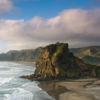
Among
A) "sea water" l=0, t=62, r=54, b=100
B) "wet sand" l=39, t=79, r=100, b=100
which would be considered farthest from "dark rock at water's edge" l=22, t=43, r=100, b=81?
"wet sand" l=39, t=79, r=100, b=100

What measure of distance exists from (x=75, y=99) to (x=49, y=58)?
3690cm

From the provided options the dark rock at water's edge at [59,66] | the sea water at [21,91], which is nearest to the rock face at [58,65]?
the dark rock at water's edge at [59,66]

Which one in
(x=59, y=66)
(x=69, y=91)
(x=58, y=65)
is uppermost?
(x=58, y=65)

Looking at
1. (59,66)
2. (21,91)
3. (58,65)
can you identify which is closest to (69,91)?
(21,91)

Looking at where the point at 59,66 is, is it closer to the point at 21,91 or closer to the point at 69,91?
the point at 69,91

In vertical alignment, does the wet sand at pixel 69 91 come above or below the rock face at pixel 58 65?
below

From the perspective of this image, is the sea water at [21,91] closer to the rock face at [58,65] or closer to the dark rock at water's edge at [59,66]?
the dark rock at water's edge at [59,66]

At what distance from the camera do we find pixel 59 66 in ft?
229

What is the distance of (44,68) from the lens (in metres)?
72.1

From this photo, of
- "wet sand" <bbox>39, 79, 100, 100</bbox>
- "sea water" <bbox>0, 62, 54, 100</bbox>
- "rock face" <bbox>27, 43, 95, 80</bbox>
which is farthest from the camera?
"rock face" <bbox>27, 43, 95, 80</bbox>

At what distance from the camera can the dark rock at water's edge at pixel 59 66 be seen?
68.6m

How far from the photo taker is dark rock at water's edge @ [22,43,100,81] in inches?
2699

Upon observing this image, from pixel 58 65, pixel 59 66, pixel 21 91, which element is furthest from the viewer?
pixel 58 65

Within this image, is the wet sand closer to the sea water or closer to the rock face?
the sea water
